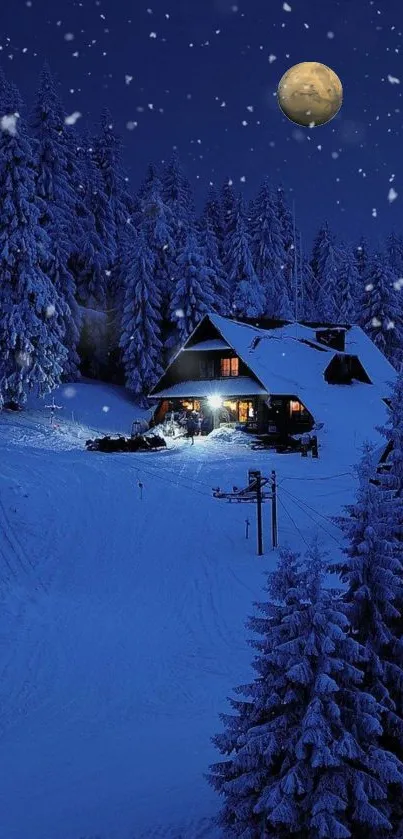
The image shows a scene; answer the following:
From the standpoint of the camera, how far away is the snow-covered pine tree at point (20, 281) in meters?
35.9

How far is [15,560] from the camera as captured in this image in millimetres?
17750

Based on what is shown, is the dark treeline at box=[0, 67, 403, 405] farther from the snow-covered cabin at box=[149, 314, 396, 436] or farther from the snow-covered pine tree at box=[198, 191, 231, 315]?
the snow-covered cabin at box=[149, 314, 396, 436]

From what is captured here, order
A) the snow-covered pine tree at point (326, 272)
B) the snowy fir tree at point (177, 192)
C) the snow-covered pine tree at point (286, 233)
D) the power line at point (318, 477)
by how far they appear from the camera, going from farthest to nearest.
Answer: the snow-covered pine tree at point (286, 233)
the snow-covered pine tree at point (326, 272)
the snowy fir tree at point (177, 192)
the power line at point (318, 477)

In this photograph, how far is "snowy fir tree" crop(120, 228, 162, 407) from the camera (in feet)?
166

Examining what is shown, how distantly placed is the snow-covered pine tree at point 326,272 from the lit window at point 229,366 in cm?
2997

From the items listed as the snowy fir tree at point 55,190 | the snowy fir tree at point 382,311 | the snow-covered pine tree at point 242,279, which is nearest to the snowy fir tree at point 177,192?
the snow-covered pine tree at point 242,279

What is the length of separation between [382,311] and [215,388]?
77.4 ft

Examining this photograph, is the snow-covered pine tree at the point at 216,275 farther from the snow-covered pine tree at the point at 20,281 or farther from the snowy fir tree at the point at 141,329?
the snow-covered pine tree at the point at 20,281

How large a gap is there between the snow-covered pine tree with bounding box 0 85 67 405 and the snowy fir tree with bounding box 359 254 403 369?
102 ft

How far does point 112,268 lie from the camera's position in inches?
2240

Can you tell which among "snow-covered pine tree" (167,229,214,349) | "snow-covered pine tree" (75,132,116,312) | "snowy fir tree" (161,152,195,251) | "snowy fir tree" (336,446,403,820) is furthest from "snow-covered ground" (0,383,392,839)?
"snowy fir tree" (161,152,195,251)

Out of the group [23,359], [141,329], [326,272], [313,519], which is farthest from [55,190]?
[313,519]

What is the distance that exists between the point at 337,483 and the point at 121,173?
4616cm

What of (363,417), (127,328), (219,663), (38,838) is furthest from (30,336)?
(38,838)
